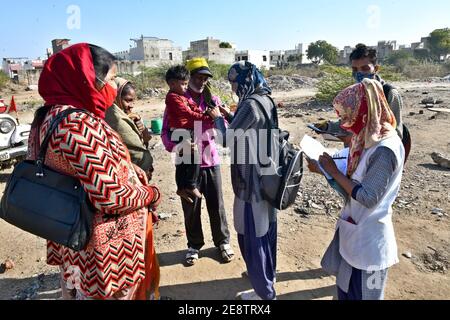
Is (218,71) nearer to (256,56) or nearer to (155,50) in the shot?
(155,50)

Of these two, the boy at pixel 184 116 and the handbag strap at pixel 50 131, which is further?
the boy at pixel 184 116

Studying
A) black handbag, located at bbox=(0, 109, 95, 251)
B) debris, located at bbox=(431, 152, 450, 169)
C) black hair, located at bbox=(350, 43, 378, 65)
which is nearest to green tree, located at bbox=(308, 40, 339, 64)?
debris, located at bbox=(431, 152, 450, 169)

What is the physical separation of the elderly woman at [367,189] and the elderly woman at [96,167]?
1194 mm

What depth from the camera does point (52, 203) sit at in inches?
60.4

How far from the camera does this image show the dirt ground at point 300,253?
292 cm

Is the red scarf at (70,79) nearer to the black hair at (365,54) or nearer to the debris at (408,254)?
the black hair at (365,54)

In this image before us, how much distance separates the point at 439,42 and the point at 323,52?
17424mm

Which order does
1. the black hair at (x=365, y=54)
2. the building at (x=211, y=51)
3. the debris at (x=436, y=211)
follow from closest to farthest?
the black hair at (x=365, y=54) → the debris at (x=436, y=211) → the building at (x=211, y=51)

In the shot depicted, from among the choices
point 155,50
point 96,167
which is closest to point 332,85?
point 96,167

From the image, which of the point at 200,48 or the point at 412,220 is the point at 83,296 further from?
the point at 200,48

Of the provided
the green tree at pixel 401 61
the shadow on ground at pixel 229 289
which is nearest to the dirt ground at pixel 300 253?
the shadow on ground at pixel 229 289

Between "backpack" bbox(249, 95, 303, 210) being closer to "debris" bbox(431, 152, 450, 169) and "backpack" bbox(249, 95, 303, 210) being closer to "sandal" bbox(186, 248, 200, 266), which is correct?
"sandal" bbox(186, 248, 200, 266)

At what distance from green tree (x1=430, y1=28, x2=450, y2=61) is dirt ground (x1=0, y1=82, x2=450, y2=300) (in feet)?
181
